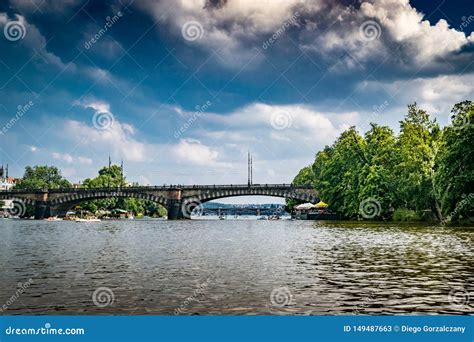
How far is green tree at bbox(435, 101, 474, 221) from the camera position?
147 ft

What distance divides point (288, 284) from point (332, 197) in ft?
200

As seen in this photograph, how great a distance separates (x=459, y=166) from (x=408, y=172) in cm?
1205

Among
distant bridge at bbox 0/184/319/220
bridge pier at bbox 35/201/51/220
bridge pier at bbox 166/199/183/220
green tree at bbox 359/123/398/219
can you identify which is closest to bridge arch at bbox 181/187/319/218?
distant bridge at bbox 0/184/319/220

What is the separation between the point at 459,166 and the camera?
45.6 metres

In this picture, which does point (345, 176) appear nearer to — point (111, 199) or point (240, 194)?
point (240, 194)

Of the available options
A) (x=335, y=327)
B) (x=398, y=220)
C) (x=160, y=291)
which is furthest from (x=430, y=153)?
(x=335, y=327)

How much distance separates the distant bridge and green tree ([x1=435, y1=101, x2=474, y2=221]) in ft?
148

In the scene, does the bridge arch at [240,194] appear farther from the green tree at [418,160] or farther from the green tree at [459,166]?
the green tree at [459,166]

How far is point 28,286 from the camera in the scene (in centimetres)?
1434

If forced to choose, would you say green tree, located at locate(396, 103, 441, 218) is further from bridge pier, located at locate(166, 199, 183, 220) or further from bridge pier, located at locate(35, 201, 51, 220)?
bridge pier, located at locate(35, 201, 51, 220)

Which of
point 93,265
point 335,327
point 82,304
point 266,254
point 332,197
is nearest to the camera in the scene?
point 335,327

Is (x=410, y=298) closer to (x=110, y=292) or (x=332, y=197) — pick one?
(x=110, y=292)

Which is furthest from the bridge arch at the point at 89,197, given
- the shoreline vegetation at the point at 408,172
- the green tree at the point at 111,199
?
the shoreline vegetation at the point at 408,172

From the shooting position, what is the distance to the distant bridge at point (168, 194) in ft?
311
